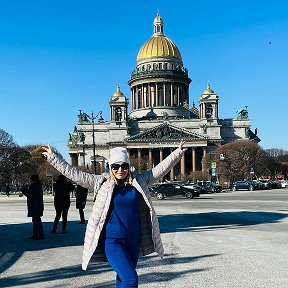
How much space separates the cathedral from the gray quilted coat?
90396 millimetres

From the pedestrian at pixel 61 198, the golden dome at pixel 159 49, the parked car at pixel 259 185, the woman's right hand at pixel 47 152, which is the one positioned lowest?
the parked car at pixel 259 185

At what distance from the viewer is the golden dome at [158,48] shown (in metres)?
120

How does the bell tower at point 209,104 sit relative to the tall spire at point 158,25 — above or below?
below

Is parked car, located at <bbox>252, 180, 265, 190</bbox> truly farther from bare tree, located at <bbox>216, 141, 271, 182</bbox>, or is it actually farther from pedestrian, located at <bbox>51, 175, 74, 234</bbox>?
pedestrian, located at <bbox>51, 175, 74, 234</bbox>

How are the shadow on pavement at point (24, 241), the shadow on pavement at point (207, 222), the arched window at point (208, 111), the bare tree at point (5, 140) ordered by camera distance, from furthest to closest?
the arched window at point (208, 111) < the bare tree at point (5, 140) < the shadow on pavement at point (207, 222) < the shadow on pavement at point (24, 241)

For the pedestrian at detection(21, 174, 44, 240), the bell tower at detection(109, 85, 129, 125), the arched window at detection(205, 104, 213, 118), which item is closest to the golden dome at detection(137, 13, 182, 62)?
the bell tower at detection(109, 85, 129, 125)

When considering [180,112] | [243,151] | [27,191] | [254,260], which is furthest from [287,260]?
[180,112]

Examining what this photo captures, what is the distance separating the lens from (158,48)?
393 ft

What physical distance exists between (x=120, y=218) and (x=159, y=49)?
116552 mm

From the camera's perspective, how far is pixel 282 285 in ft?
24.5

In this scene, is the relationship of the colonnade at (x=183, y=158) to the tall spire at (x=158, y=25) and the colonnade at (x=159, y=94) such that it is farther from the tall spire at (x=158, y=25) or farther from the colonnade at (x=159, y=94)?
the tall spire at (x=158, y=25)

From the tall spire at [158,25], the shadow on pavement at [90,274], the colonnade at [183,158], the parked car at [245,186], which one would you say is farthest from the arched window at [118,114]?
Result: the shadow on pavement at [90,274]

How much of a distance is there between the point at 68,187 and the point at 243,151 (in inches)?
2526

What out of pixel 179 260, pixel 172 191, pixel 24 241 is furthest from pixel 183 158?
pixel 179 260
